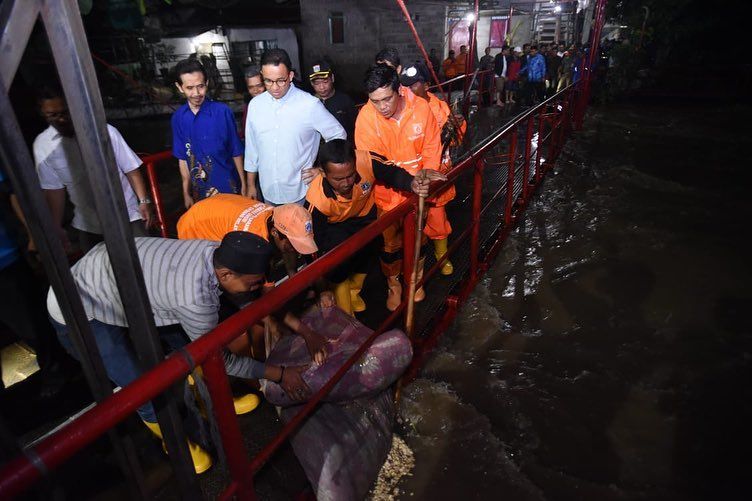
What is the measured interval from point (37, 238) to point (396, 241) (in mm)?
2668

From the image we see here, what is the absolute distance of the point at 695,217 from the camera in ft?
17.3

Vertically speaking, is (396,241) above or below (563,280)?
above

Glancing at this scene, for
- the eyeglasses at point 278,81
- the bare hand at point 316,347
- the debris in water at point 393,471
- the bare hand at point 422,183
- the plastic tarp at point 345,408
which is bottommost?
the debris in water at point 393,471

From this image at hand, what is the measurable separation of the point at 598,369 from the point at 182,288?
2.66 m

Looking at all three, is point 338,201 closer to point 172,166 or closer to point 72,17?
point 72,17

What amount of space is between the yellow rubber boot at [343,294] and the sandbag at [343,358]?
776 mm

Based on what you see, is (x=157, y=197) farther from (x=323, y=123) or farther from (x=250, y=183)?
(x=323, y=123)

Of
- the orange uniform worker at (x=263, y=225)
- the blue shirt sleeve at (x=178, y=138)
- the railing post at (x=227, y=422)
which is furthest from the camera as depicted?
the blue shirt sleeve at (x=178, y=138)

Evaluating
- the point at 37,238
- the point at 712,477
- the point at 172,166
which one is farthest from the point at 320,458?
the point at 172,166

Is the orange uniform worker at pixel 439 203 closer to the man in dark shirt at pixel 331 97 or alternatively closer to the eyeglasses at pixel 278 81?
the man in dark shirt at pixel 331 97

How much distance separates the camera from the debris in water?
7.27 ft

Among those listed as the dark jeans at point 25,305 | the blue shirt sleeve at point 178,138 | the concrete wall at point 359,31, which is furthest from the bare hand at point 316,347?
the concrete wall at point 359,31

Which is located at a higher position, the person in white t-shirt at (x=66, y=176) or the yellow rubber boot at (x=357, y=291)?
the person in white t-shirt at (x=66, y=176)

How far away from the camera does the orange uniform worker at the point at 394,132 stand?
3.26m
